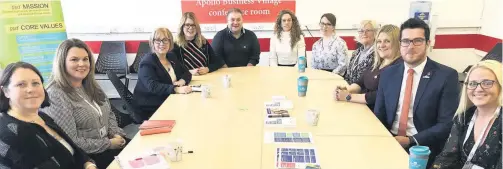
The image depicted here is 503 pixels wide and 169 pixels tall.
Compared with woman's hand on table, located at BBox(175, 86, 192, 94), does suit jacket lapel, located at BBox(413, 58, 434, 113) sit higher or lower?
higher

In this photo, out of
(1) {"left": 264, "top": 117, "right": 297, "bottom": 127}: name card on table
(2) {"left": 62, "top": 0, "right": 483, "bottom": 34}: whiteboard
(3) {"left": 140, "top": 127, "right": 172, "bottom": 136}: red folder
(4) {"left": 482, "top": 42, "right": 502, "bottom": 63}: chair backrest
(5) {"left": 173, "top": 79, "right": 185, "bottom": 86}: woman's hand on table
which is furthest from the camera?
(2) {"left": 62, "top": 0, "right": 483, "bottom": 34}: whiteboard

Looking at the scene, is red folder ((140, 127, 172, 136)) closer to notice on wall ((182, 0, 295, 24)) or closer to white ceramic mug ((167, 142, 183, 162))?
white ceramic mug ((167, 142, 183, 162))

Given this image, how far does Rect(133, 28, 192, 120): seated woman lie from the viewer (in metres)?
3.15

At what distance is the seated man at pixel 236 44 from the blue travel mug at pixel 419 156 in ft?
9.49

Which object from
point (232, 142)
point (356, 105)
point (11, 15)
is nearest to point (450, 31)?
point (356, 105)

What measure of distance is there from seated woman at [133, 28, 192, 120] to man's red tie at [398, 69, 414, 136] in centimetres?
165

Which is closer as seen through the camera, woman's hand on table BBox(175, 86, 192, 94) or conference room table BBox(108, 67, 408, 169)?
conference room table BBox(108, 67, 408, 169)

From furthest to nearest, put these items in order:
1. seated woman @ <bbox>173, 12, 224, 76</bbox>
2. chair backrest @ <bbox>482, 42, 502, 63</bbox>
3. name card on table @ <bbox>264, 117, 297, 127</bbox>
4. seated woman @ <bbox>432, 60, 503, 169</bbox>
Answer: chair backrest @ <bbox>482, 42, 502, 63</bbox>
seated woman @ <bbox>173, 12, 224, 76</bbox>
name card on table @ <bbox>264, 117, 297, 127</bbox>
seated woman @ <bbox>432, 60, 503, 169</bbox>

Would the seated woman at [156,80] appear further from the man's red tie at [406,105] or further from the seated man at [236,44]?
the man's red tie at [406,105]

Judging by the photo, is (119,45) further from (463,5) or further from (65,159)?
(463,5)

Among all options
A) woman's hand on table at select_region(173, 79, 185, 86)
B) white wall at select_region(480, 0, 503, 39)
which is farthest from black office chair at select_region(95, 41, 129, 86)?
white wall at select_region(480, 0, 503, 39)

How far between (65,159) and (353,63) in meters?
2.64

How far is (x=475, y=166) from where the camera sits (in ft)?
5.60

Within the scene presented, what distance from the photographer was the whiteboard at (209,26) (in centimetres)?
494
